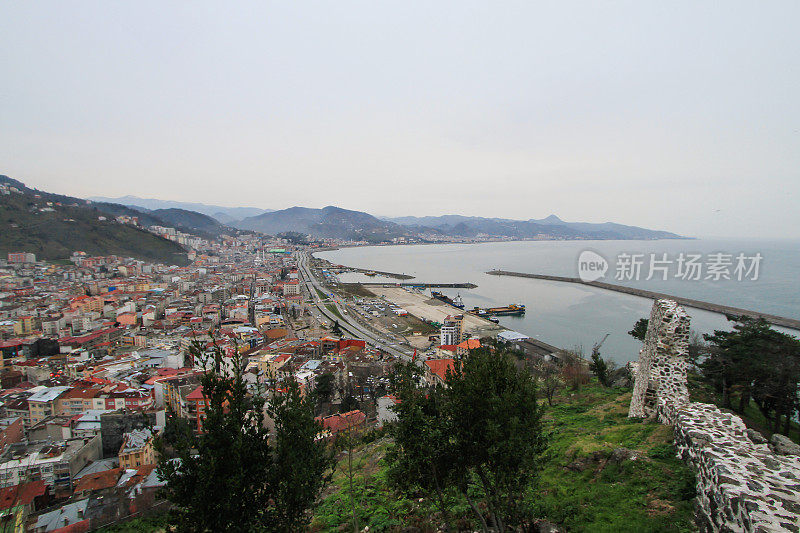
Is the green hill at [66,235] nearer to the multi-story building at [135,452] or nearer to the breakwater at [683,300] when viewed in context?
the multi-story building at [135,452]

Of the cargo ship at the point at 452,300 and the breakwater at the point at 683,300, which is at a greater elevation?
the breakwater at the point at 683,300

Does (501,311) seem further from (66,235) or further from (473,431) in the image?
(66,235)

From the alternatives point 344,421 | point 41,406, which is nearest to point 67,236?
point 41,406

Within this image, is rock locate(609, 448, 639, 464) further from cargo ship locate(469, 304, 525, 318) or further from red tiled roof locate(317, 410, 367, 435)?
cargo ship locate(469, 304, 525, 318)

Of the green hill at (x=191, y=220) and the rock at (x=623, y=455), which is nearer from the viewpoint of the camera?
the rock at (x=623, y=455)

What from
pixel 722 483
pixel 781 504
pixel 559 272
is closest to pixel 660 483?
pixel 722 483

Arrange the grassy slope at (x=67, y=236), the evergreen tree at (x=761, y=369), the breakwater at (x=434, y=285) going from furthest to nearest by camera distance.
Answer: the breakwater at (x=434, y=285) < the grassy slope at (x=67, y=236) < the evergreen tree at (x=761, y=369)

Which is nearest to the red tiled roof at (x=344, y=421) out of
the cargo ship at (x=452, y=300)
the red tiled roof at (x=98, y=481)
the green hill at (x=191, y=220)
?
the red tiled roof at (x=98, y=481)
